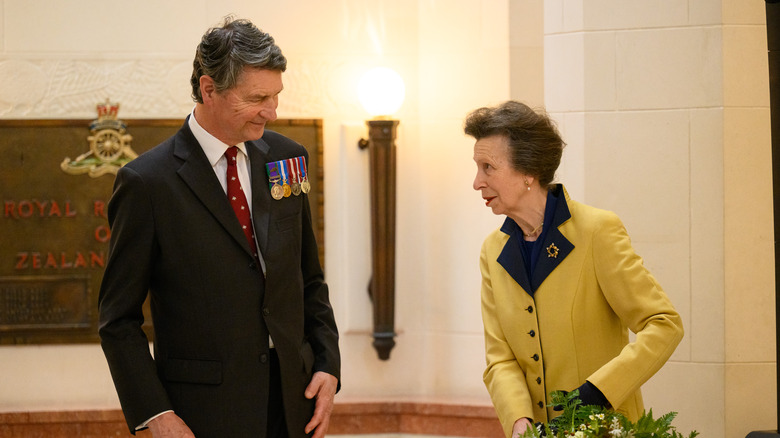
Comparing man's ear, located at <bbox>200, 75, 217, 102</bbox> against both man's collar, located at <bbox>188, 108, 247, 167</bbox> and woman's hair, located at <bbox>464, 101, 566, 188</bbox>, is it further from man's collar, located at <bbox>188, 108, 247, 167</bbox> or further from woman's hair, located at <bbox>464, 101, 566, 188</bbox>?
woman's hair, located at <bbox>464, 101, 566, 188</bbox>

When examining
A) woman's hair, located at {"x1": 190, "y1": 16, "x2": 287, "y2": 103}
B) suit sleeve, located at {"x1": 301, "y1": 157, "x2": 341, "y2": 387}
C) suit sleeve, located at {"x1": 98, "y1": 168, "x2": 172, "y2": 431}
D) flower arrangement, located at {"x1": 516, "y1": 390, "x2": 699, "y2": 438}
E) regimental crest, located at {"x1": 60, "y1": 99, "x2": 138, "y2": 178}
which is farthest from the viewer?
regimental crest, located at {"x1": 60, "y1": 99, "x2": 138, "y2": 178}

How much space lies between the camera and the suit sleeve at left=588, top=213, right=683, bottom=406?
7.10 feet

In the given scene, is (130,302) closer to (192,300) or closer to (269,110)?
(192,300)

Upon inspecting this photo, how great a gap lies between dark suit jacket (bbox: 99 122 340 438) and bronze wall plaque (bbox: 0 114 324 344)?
274 centimetres

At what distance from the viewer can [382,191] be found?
15.8 ft

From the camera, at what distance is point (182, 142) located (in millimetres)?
2244

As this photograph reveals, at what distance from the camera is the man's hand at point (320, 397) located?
2.31 meters

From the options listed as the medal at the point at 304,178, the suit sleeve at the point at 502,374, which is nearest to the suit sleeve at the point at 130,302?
the medal at the point at 304,178

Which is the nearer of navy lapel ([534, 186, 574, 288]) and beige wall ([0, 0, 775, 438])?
navy lapel ([534, 186, 574, 288])

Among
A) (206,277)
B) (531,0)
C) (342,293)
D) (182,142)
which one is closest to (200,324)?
(206,277)

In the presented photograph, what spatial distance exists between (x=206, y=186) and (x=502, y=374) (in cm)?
97

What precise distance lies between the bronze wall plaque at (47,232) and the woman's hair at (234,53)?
8.77ft

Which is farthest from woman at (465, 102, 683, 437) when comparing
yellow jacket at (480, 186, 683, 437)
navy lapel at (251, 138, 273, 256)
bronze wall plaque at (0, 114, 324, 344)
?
bronze wall plaque at (0, 114, 324, 344)

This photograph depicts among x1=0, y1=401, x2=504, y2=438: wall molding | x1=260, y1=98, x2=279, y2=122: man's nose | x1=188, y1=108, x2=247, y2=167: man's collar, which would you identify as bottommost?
x1=0, y1=401, x2=504, y2=438: wall molding
